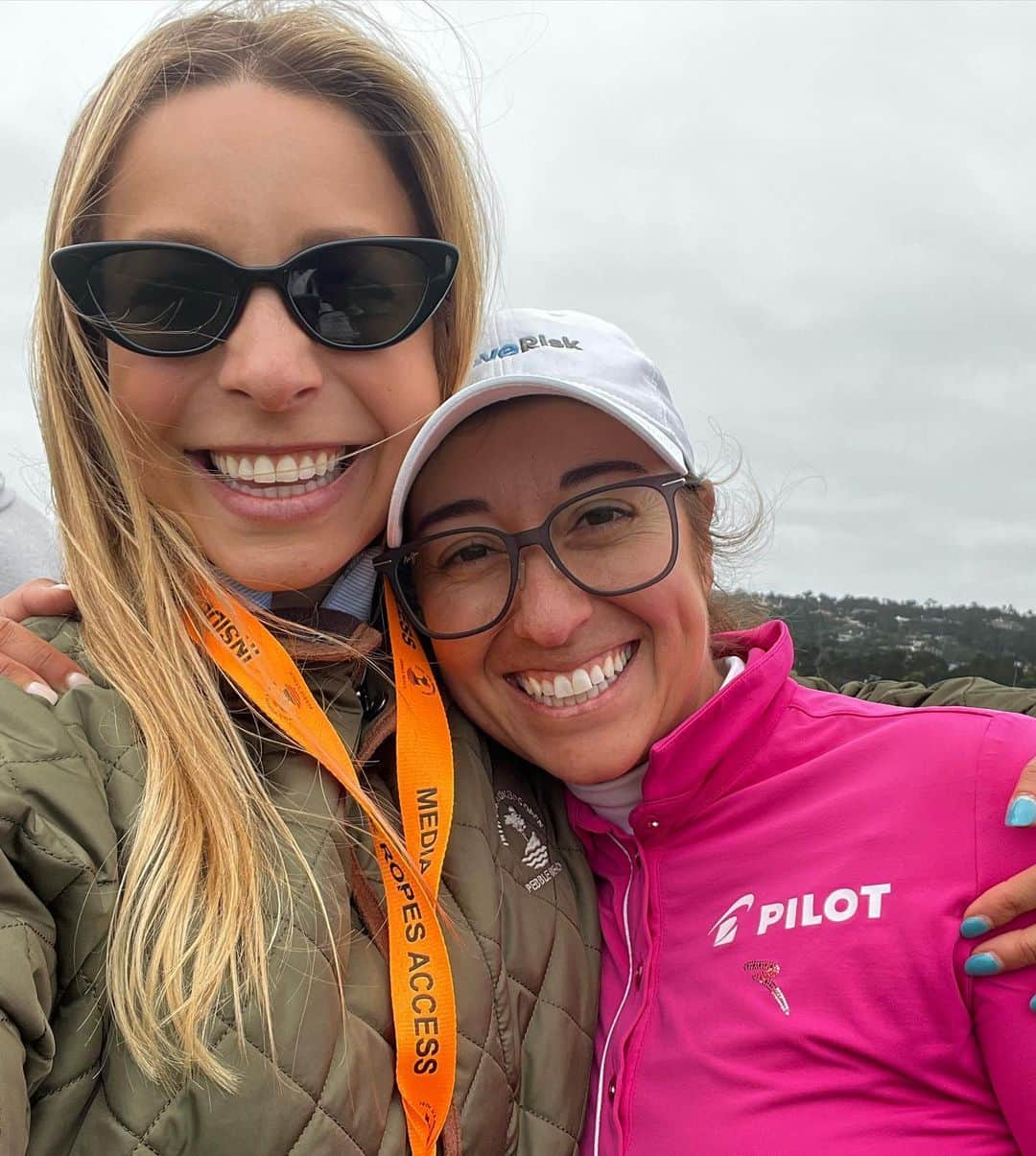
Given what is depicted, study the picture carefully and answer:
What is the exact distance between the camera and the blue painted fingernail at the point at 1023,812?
2.16m

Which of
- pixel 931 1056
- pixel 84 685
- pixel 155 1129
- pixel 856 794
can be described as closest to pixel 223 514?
pixel 84 685

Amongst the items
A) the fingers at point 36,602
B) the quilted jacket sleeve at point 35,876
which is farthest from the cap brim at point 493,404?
the quilted jacket sleeve at point 35,876

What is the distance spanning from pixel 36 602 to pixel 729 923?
194 cm

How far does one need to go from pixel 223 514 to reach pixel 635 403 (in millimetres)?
1154

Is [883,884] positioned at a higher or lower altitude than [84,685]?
lower

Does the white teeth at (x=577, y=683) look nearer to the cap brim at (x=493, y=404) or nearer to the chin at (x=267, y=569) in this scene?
the cap brim at (x=493, y=404)

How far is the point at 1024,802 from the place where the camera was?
7.14ft

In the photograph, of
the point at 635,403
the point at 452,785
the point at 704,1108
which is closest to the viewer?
the point at 704,1108

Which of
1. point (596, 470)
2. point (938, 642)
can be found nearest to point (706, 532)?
point (596, 470)

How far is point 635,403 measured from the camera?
2.71 meters

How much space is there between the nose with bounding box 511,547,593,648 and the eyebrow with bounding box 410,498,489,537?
0.18 metres

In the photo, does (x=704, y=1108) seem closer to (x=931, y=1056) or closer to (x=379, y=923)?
(x=931, y=1056)

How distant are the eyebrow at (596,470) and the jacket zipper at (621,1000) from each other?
103 centimetres

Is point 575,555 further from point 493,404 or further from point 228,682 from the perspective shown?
point 228,682
